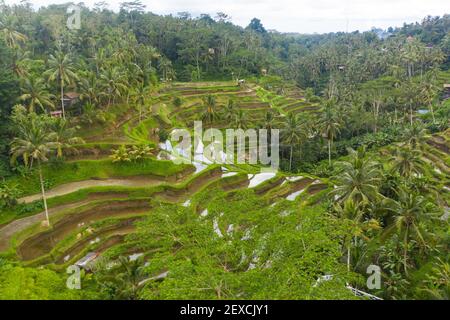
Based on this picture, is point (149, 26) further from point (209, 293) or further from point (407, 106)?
point (209, 293)

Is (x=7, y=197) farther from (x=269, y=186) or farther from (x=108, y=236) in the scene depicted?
(x=269, y=186)

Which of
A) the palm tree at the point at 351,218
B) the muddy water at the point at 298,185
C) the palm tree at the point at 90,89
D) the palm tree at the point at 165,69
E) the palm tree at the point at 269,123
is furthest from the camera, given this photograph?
the palm tree at the point at 165,69

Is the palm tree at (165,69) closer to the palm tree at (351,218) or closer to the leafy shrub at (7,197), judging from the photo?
the leafy shrub at (7,197)

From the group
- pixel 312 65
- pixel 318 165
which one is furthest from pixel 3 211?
pixel 312 65

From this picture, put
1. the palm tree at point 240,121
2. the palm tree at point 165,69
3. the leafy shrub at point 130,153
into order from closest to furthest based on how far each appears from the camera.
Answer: the leafy shrub at point 130,153 < the palm tree at point 240,121 < the palm tree at point 165,69

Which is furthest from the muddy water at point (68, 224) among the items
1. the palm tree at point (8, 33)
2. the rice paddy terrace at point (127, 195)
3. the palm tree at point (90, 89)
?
the palm tree at point (8, 33)
